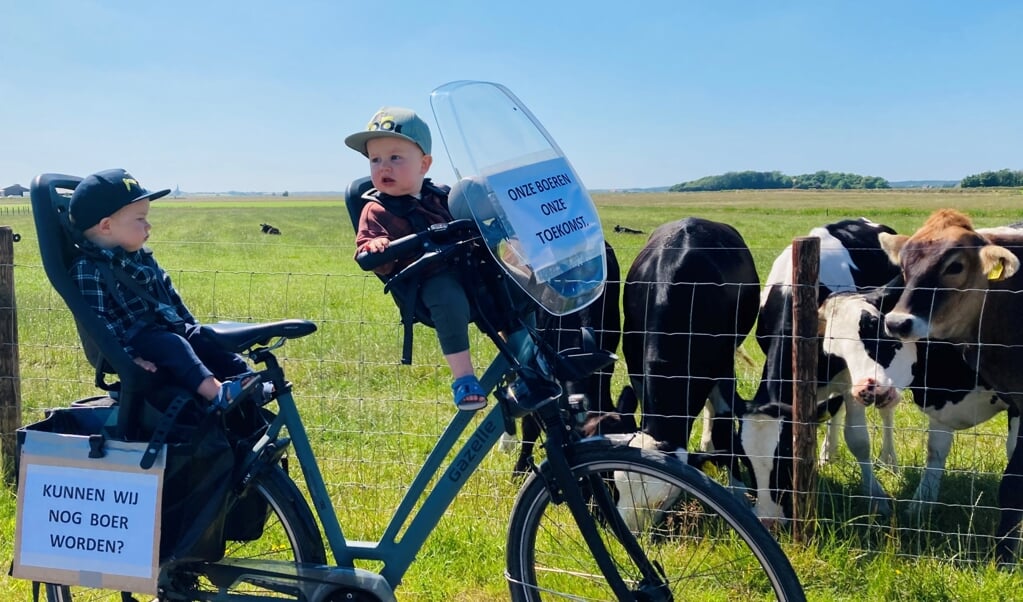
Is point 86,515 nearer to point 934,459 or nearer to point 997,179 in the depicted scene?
point 934,459

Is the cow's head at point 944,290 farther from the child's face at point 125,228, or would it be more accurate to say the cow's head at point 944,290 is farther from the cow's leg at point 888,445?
the child's face at point 125,228

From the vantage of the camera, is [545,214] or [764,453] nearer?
[545,214]

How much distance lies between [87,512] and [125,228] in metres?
1.00

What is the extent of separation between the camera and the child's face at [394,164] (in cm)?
278

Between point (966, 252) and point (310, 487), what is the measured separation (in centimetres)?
348

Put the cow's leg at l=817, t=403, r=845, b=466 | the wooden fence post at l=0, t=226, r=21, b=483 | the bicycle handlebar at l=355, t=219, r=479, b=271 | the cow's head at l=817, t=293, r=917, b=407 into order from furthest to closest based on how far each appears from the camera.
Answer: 1. the cow's leg at l=817, t=403, r=845, b=466
2. the wooden fence post at l=0, t=226, r=21, b=483
3. the cow's head at l=817, t=293, r=917, b=407
4. the bicycle handlebar at l=355, t=219, r=479, b=271

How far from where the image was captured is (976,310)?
4297mm

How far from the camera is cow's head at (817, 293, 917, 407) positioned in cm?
434

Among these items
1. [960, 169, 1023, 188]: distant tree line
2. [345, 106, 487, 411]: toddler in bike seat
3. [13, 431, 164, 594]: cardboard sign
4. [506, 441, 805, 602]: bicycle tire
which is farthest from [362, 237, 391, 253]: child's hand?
[960, 169, 1023, 188]: distant tree line

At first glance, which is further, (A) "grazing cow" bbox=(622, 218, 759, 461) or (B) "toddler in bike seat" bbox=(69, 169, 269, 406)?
(A) "grazing cow" bbox=(622, 218, 759, 461)

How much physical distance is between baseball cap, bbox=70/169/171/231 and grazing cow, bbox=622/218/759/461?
253cm

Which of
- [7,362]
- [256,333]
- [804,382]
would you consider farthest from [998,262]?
[7,362]

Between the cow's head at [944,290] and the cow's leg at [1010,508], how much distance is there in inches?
26.5

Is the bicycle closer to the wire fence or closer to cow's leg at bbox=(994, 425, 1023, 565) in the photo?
the wire fence
